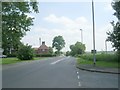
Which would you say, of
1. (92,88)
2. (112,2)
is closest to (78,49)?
(112,2)

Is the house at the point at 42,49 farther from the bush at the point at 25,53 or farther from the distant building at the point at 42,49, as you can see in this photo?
the bush at the point at 25,53

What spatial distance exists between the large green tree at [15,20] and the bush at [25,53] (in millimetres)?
32876

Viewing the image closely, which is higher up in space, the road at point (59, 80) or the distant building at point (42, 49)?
the distant building at point (42, 49)

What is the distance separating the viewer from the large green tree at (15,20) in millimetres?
40250

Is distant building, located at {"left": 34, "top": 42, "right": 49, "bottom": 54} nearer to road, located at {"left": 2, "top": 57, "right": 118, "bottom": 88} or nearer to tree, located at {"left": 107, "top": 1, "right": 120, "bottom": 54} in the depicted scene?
tree, located at {"left": 107, "top": 1, "right": 120, "bottom": 54}

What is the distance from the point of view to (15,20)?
4084 cm

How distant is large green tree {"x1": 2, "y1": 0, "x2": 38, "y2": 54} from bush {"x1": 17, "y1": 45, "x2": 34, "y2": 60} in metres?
32.9

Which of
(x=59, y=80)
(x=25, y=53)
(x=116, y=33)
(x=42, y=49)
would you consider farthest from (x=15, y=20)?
(x=42, y=49)

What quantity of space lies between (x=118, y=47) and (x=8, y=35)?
17.2 metres

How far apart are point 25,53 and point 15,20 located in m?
36.2

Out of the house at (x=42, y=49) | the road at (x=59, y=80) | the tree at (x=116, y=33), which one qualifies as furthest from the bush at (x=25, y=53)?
the house at (x=42, y=49)

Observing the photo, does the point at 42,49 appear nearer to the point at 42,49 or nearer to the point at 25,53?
the point at 42,49

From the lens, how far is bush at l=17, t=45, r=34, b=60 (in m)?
76.2

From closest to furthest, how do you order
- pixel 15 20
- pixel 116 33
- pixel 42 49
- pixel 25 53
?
pixel 15 20, pixel 116 33, pixel 25 53, pixel 42 49
